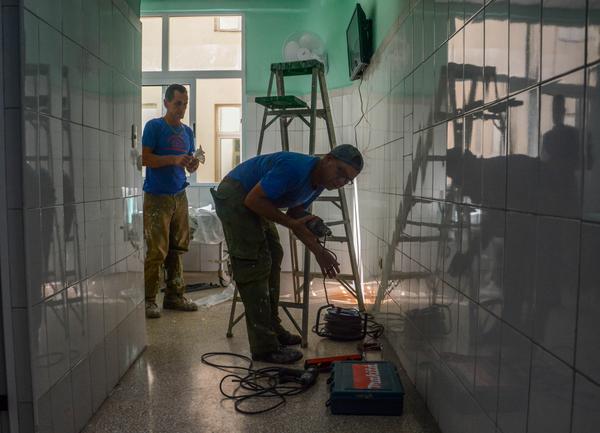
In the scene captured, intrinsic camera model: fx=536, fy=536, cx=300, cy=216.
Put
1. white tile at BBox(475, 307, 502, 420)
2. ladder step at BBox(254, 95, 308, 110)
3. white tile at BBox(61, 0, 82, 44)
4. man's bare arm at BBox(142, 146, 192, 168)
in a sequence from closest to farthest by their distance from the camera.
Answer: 1. white tile at BBox(475, 307, 502, 420)
2. white tile at BBox(61, 0, 82, 44)
3. ladder step at BBox(254, 95, 308, 110)
4. man's bare arm at BBox(142, 146, 192, 168)

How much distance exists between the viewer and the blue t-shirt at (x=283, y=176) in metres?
2.31

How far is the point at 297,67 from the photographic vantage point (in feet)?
10.7

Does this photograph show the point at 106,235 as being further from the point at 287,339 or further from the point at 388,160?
the point at 388,160

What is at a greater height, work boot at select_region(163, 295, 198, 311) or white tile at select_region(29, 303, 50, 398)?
white tile at select_region(29, 303, 50, 398)

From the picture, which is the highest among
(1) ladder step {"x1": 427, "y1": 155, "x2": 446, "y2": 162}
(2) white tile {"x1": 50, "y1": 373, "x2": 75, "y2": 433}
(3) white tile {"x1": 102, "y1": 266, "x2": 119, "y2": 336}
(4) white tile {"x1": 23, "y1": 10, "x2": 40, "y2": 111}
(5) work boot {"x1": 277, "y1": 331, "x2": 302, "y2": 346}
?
(4) white tile {"x1": 23, "y1": 10, "x2": 40, "y2": 111}

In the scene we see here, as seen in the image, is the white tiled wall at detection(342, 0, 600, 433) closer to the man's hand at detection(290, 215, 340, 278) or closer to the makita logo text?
the makita logo text

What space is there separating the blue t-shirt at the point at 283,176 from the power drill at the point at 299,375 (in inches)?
29.9

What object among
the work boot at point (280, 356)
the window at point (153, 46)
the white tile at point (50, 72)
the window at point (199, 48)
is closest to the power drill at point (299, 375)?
the work boot at point (280, 356)

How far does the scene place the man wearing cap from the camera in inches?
91.7

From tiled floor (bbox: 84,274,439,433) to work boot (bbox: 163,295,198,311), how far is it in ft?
2.55

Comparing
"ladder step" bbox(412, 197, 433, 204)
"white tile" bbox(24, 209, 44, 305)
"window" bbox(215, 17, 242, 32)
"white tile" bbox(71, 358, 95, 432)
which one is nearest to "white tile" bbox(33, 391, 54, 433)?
"white tile" bbox(71, 358, 95, 432)

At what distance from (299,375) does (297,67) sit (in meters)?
1.84

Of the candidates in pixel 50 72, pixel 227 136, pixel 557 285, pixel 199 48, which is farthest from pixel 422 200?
pixel 199 48

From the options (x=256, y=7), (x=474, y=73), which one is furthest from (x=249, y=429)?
(x=256, y=7)
